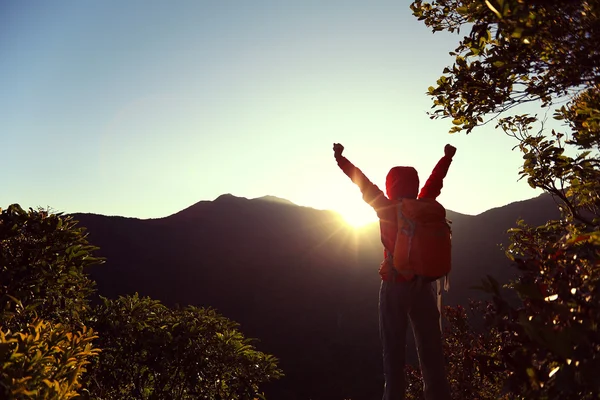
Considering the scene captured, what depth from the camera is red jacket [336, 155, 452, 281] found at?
14.3 ft

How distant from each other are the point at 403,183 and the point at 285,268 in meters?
55.4

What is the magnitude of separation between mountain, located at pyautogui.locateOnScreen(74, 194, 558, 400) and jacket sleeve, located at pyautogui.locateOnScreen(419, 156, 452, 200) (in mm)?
37838

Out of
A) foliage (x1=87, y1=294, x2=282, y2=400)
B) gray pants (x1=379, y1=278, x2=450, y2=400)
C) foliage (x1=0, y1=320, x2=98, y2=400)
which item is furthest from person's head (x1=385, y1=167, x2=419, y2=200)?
foliage (x1=87, y1=294, x2=282, y2=400)

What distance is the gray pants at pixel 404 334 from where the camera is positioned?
4172 mm

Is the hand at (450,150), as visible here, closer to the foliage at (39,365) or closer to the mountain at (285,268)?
the foliage at (39,365)

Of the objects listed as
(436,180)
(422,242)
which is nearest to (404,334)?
(422,242)

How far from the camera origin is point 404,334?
422 cm

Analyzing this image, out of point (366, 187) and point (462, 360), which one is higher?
point (366, 187)

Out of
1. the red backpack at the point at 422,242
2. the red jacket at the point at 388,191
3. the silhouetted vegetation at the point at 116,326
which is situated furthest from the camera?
the silhouetted vegetation at the point at 116,326

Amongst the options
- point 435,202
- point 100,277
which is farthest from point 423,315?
point 100,277

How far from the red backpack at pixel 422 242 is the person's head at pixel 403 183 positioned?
0.41 m

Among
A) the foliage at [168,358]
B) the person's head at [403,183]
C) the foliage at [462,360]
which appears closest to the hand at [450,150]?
the person's head at [403,183]

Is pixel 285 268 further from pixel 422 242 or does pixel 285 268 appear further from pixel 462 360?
pixel 422 242

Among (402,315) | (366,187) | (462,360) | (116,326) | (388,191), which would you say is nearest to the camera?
(402,315)
